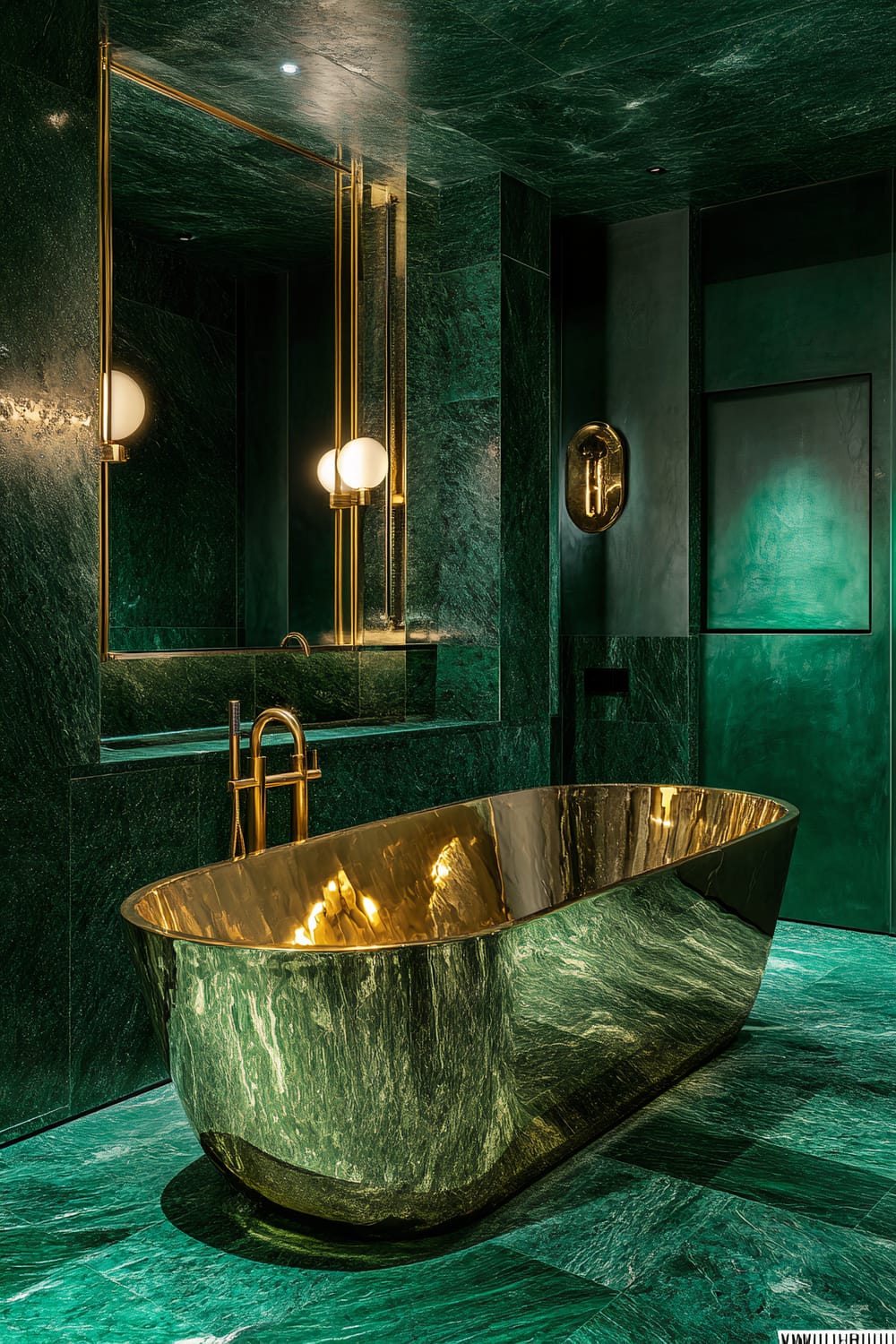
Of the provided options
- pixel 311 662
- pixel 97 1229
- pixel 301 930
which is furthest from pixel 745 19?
pixel 97 1229

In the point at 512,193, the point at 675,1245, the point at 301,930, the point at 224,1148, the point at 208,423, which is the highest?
the point at 512,193

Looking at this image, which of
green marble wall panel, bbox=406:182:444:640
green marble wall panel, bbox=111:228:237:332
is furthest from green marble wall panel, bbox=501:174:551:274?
green marble wall panel, bbox=111:228:237:332

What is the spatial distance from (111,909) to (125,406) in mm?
1359

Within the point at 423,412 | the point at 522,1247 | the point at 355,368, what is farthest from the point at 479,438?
the point at 522,1247

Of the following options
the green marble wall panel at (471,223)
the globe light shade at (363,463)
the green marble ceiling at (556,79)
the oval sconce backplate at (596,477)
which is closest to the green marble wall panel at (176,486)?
the globe light shade at (363,463)

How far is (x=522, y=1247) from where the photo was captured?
2.00 meters

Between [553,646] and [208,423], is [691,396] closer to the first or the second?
[553,646]

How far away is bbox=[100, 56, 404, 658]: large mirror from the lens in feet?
10.5

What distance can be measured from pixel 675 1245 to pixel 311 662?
2.21m

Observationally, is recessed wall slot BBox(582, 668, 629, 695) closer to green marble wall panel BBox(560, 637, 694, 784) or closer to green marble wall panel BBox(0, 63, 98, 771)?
green marble wall panel BBox(560, 637, 694, 784)

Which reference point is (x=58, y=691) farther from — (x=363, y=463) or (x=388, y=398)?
(x=388, y=398)

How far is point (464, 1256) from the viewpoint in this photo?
1.97 metres

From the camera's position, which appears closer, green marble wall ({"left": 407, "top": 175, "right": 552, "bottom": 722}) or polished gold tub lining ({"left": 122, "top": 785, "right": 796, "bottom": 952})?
polished gold tub lining ({"left": 122, "top": 785, "right": 796, "bottom": 952})

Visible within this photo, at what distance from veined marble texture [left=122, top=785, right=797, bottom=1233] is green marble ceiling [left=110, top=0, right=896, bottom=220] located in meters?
1.98
